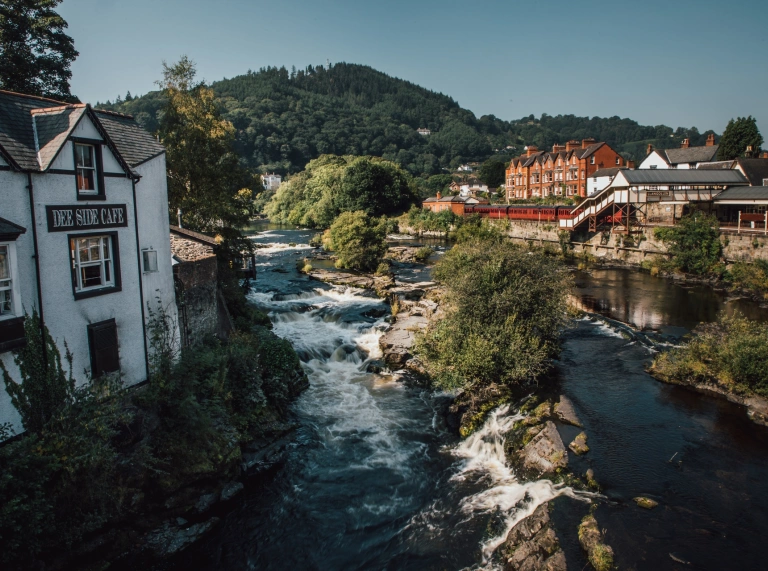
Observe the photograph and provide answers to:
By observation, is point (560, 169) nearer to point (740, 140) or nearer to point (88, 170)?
point (740, 140)

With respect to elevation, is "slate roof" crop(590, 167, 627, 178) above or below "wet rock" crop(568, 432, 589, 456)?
above

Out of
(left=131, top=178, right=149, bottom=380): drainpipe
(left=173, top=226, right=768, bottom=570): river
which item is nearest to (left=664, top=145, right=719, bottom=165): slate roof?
(left=173, top=226, right=768, bottom=570): river

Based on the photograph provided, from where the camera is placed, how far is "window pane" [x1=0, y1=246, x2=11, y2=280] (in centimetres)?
1220

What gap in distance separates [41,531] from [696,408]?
2097 centimetres

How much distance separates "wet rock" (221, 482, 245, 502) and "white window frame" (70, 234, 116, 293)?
22.8 feet

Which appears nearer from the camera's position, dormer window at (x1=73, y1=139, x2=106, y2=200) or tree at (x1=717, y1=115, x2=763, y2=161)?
dormer window at (x1=73, y1=139, x2=106, y2=200)

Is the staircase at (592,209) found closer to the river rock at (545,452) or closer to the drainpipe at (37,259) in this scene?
the river rock at (545,452)

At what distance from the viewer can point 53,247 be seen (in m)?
13.4

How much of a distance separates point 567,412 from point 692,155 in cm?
7093

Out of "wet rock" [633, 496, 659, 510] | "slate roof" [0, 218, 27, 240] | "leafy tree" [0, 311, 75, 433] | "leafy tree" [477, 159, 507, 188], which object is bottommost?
"wet rock" [633, 496, 659, 510]

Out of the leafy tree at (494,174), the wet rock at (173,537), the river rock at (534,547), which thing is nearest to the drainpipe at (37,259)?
the wet rock at (173,537)

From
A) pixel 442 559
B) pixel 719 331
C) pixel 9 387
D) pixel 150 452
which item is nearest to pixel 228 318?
pixel 150 452

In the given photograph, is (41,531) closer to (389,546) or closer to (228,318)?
(389,546)

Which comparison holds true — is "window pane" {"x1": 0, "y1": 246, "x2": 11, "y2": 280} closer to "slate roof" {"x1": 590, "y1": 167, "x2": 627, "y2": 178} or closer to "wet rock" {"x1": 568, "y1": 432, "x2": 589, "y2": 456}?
"wet rock" {"x1": 568, "y1": 432, "x2": 589, "y2": 456}
